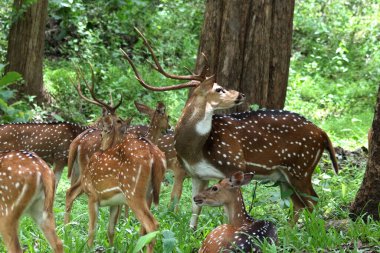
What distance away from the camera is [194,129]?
758 cm

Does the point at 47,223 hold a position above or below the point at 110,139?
below

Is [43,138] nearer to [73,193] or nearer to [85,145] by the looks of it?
[85,145]

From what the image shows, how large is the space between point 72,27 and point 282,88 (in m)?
7.92

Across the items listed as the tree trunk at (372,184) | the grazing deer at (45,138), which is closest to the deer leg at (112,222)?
the tree trunk at (372,184)

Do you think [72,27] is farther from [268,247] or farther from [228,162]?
[268,247]

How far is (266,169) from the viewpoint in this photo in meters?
7.68

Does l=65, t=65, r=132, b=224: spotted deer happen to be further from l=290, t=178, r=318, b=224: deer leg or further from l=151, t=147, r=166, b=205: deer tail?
l=290, t=178, r=318, b=224: deer leg

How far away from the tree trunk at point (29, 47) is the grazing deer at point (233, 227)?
7.74 m

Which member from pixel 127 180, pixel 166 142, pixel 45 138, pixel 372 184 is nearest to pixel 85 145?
pixel 166 142

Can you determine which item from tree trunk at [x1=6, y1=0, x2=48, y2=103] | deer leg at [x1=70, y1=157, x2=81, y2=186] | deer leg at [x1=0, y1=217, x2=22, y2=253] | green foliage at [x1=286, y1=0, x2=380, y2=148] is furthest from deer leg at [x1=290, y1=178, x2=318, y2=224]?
tree trunk at [x1=6, y1=0, x2=48, y2=103]

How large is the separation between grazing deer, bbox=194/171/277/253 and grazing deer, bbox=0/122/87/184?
11.4 ft

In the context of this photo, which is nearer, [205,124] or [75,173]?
[205,124]

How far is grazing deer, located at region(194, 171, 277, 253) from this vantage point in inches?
226

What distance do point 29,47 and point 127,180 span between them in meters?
7.78
